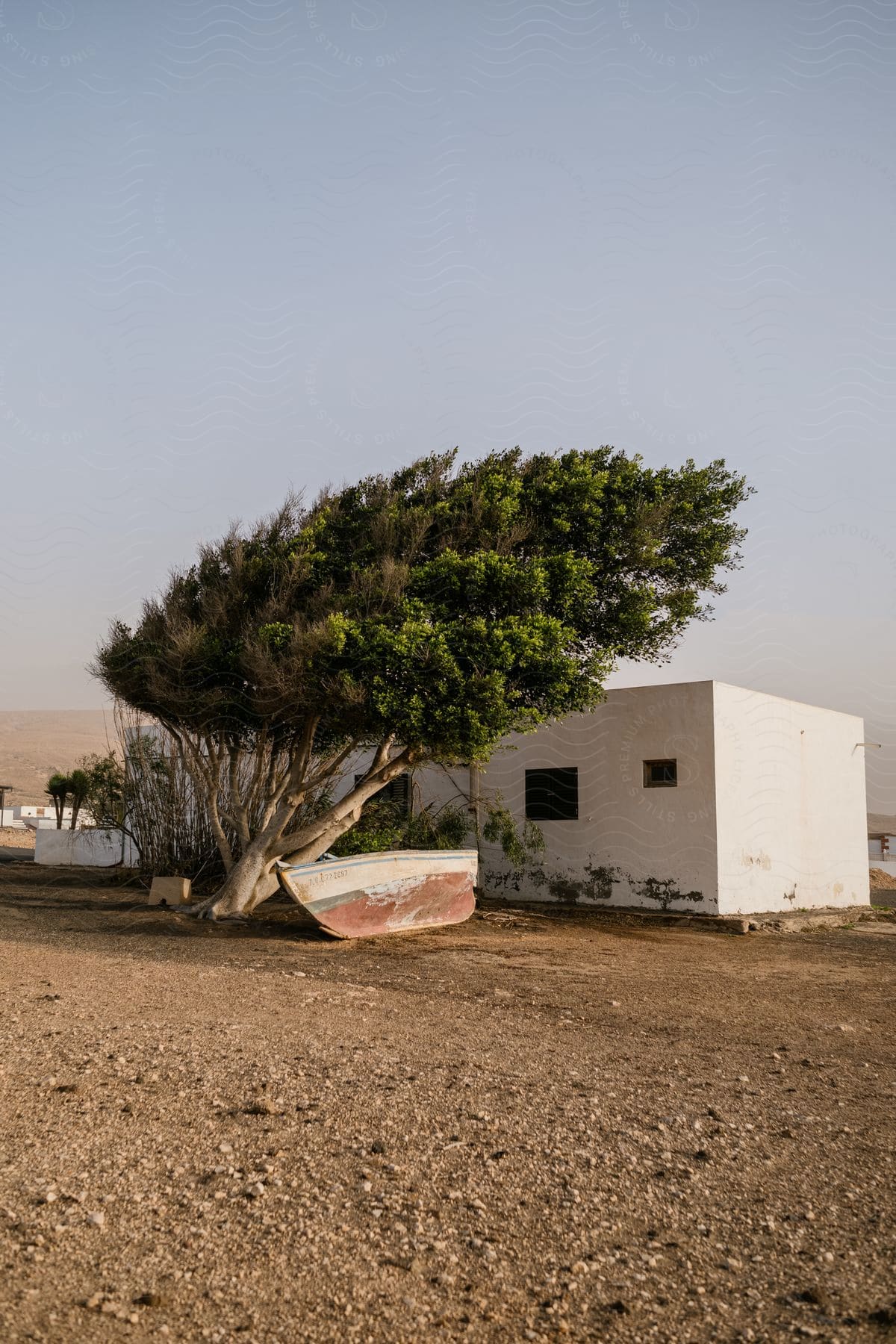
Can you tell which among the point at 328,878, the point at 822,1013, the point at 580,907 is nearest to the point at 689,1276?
the point at 822,1013

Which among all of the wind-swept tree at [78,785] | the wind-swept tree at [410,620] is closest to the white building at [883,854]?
the wind-swept tree at [410,620]

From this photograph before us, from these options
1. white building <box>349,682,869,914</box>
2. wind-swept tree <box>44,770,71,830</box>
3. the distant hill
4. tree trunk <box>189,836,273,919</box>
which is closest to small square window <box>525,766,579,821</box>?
white building <box>349,682,869,914</box>

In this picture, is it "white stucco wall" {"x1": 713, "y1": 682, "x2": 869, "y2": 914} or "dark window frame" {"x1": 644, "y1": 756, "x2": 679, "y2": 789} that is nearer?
"white stucco wall" {"x1": 713, "y1": 682, "x2": 869, "y2": 914}

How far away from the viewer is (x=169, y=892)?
15.4 m

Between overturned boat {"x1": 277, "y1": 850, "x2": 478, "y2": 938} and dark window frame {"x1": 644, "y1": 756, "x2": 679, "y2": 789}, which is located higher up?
dark window frame {"x1": 644, "y1": 756, "x2": 679, "y2": 789}

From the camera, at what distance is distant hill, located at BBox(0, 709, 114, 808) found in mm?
81688

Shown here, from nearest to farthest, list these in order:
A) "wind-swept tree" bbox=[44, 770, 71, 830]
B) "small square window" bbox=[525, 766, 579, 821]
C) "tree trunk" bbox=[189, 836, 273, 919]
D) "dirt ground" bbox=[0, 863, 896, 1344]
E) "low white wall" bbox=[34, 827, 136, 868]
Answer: "dirt ground" bbox=[0, 863, 896, 1344]
"tree trunk" bbox=[189, 836, 273, 919]
"small square window" bbox=[525, 766, 579, 821]
"low white wall" bbox=[34, 827, 136, 868]
"wind-swept tree" bbox=[44, 770, 71, 830]

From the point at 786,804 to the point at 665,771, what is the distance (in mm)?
2732

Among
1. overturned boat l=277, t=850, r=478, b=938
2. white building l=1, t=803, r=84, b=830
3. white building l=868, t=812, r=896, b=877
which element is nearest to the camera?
overturned boat l=277, t=850, r=478, b=938

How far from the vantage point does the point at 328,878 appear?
39.2 feet

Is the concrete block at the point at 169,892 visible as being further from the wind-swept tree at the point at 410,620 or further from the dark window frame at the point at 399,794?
the dark window frame at the point at 399,794

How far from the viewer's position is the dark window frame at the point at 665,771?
16047mm

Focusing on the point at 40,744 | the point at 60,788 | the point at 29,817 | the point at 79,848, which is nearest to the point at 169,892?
the point at 79,848

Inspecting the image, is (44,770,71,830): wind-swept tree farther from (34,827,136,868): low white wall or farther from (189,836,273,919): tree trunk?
(189,836,273,919): tree trunk
